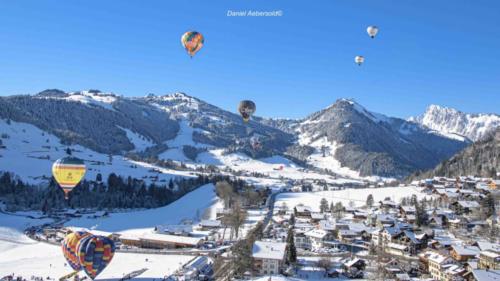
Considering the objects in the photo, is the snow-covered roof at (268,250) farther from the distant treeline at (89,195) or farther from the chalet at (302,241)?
the distant treeline at (89,195)

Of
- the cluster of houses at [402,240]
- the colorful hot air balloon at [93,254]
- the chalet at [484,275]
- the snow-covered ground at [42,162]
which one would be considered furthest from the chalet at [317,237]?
the snow-covered ground at [42,162]

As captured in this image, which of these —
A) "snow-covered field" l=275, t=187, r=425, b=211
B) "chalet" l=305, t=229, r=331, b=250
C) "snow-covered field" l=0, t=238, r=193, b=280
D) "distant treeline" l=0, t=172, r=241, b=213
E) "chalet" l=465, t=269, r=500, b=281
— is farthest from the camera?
"snow-covered field" l=275, t=187, r=425, b=211

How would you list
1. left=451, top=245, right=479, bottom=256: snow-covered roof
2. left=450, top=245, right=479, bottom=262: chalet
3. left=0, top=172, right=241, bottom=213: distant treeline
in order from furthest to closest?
left=0, top=172, right=241, bottom=213: distant treeline < left=451, top=245, right=479, bottom=256: snow-covered roof < left=450, top=245, right=479, bottom=262: chalet

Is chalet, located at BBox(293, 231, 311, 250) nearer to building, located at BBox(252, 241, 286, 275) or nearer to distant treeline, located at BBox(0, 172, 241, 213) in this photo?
building, located at BBox(252, 241, 286, 275)

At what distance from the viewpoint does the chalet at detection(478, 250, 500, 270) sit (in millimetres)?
49719

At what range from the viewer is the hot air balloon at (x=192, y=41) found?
2478 inches

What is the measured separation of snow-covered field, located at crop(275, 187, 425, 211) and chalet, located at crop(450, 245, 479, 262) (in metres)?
46.5

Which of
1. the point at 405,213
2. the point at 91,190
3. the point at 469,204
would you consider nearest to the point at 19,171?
the point at 91,190

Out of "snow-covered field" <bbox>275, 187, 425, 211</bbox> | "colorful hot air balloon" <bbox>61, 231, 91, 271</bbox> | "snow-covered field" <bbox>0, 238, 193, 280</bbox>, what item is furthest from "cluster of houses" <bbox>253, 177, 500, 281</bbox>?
"colorful hot air balloon" <bbox>61, 231, 91, 271</bbox>

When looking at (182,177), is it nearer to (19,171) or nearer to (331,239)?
(19,171)

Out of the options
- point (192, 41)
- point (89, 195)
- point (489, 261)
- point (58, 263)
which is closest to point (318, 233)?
point (489, 261)

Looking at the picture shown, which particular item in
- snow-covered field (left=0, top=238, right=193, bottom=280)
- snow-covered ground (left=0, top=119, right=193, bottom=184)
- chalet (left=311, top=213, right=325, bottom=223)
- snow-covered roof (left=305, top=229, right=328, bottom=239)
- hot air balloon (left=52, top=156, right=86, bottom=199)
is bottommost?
snow-covered field (left=0, top=238, right=193, bottom=280)

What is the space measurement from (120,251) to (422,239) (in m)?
39.0

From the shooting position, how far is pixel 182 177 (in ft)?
518
